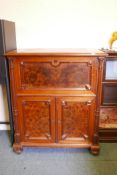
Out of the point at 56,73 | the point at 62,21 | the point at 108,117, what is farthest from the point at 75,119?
the point at 62,21

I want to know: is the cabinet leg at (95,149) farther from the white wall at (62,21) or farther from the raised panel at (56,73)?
the white wall at (62,21)

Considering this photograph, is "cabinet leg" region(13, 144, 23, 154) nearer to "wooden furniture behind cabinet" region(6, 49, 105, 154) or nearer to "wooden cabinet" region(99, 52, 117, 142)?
"wooden furniture behind cabinet" region(6, 49, 105, 154)

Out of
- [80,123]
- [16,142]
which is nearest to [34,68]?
[80,123]

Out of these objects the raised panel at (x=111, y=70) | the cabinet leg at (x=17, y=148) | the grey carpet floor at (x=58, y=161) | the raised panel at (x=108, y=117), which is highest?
the raised panel at (x=111, y=70)

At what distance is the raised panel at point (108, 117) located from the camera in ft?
6.98

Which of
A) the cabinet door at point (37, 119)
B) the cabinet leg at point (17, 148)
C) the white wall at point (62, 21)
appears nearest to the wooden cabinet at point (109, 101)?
the white wall at point (62, 21)

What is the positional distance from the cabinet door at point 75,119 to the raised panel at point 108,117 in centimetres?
35

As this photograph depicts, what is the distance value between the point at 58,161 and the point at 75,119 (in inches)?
19.7

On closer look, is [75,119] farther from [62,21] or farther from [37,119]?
[62,21]

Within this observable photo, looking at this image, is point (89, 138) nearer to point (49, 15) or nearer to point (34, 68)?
point (34, 68)

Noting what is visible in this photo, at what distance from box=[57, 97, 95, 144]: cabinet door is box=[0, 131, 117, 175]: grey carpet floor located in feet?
0.62

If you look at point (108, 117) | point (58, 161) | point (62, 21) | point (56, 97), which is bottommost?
point (58, 161)

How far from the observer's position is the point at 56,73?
1.70 meters

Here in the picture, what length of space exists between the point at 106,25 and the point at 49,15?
2.35ft
